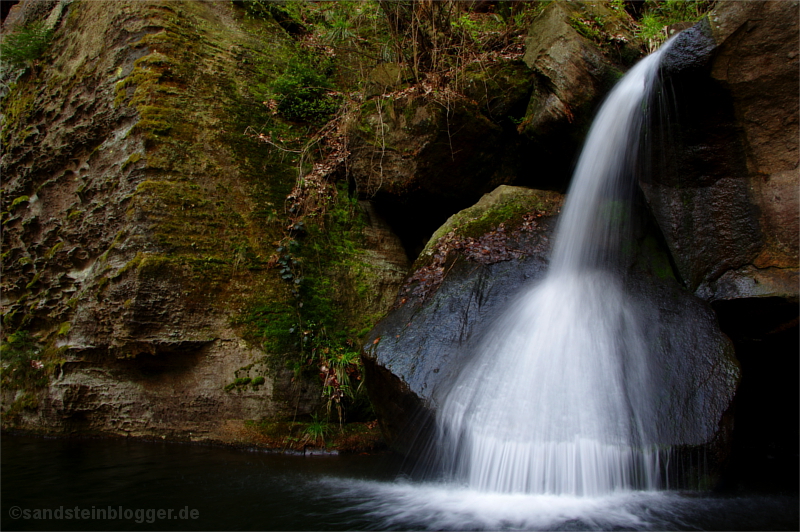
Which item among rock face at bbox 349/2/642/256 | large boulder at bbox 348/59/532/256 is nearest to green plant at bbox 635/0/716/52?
rock face at bbox 349/2/642/256

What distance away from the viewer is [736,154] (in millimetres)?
4328

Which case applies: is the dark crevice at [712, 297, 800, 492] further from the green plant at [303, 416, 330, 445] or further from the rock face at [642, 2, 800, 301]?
the green plant at [303, 416, 330, 445]

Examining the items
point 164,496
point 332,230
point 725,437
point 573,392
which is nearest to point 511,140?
point 332,230

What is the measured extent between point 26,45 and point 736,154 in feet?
33.8

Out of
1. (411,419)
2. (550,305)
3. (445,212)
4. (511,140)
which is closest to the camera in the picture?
(411,419)

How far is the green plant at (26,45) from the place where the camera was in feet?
25.7

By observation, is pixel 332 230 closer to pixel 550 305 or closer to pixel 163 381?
pixel 163 381

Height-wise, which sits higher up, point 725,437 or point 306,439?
point 725,437

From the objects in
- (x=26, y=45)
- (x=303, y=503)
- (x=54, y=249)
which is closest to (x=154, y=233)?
(x=54, y=249)

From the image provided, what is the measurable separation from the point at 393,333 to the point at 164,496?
2308mm

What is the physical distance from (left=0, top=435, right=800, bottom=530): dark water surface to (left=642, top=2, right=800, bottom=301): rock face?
75.3 inches

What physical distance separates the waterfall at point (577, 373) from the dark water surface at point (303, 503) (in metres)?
0.20

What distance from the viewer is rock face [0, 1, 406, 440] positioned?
17.5ft

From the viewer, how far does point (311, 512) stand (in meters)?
3.26
